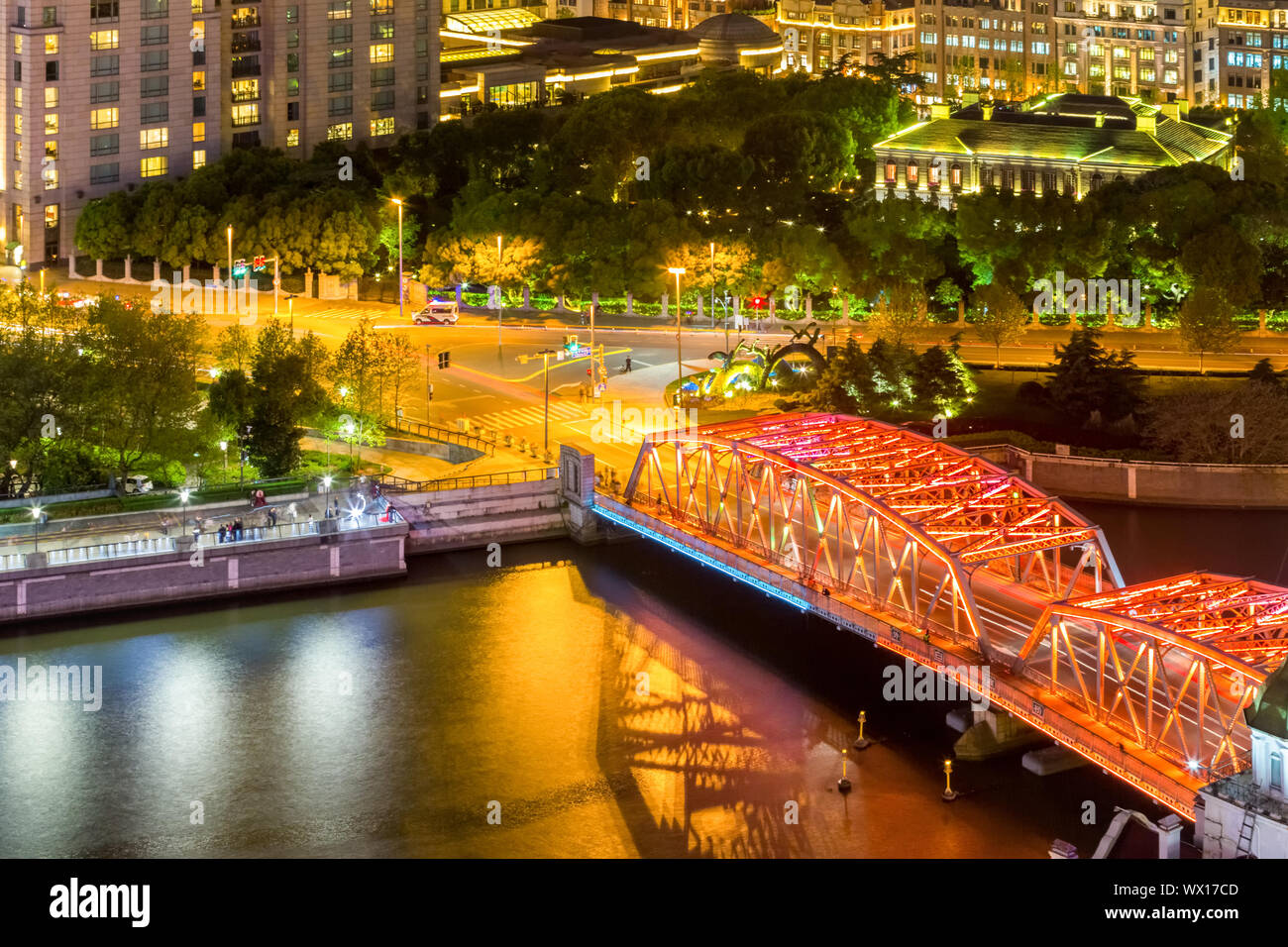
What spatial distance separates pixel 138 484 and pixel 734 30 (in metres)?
123

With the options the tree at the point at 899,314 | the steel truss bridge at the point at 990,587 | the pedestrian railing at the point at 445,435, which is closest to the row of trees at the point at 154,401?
the pedestrian railing at the point at 445,435

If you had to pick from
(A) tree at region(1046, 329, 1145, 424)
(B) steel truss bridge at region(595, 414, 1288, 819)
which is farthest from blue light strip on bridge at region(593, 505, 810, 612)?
(A) tree at region(1046, 329, 1145, 424)

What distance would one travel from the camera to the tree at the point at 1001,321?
108938 millimetres

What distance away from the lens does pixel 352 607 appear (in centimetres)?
7588

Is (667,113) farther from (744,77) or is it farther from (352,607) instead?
(352,607)

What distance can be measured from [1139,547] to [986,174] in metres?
64.0

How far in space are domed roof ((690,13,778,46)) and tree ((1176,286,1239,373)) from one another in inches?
3643

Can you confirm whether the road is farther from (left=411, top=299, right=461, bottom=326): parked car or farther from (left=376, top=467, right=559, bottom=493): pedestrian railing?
(left=376, top=467, right=559, bottom=493): pedestrian railing

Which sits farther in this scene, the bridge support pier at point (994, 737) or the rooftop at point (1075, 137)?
the rooftop at point (1075, 137)

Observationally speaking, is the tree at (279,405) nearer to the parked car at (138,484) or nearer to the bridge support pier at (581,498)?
the parked car at (138,484)

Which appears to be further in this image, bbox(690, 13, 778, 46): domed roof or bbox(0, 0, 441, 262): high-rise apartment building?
bbox(690, 13, 778, 46): domed roof

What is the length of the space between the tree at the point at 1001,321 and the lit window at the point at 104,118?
5636cm

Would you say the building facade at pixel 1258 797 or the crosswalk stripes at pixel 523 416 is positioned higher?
the crosswalk stripes at pixel 523 416

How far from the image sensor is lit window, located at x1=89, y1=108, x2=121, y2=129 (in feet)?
417
